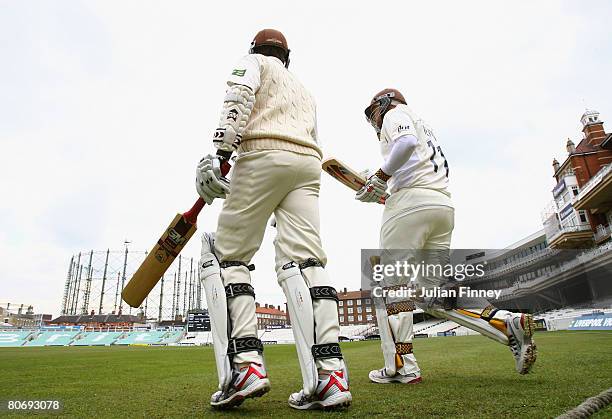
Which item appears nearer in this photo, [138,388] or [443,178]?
[138,388]

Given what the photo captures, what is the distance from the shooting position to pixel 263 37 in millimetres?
2760

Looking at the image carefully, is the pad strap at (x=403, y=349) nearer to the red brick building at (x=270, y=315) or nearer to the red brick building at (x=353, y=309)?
the red brick building at (x=353, y=309)

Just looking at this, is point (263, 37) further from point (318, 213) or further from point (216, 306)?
point (216, 306)

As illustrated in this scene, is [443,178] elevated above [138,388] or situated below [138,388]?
above

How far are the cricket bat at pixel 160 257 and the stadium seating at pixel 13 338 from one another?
40.4 meters

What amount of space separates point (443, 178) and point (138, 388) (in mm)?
3041

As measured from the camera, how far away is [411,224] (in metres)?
3.20

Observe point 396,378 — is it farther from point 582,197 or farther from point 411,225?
point 582,197

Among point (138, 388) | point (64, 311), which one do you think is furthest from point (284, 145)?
point (64, 311)

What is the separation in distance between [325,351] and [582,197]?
→ 3543cm

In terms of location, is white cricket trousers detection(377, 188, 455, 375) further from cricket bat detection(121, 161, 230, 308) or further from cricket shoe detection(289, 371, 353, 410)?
cricket bat detection(121, 161, 230, 308)

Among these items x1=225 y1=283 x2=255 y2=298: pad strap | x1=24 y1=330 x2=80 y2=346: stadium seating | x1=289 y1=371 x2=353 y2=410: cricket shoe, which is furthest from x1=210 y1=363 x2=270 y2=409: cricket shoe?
x1=24 y1=330 x2=80 y2=346: stadium seating

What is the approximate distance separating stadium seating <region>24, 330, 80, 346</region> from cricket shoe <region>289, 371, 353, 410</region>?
40.8 metres

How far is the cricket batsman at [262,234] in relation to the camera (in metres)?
2.00
